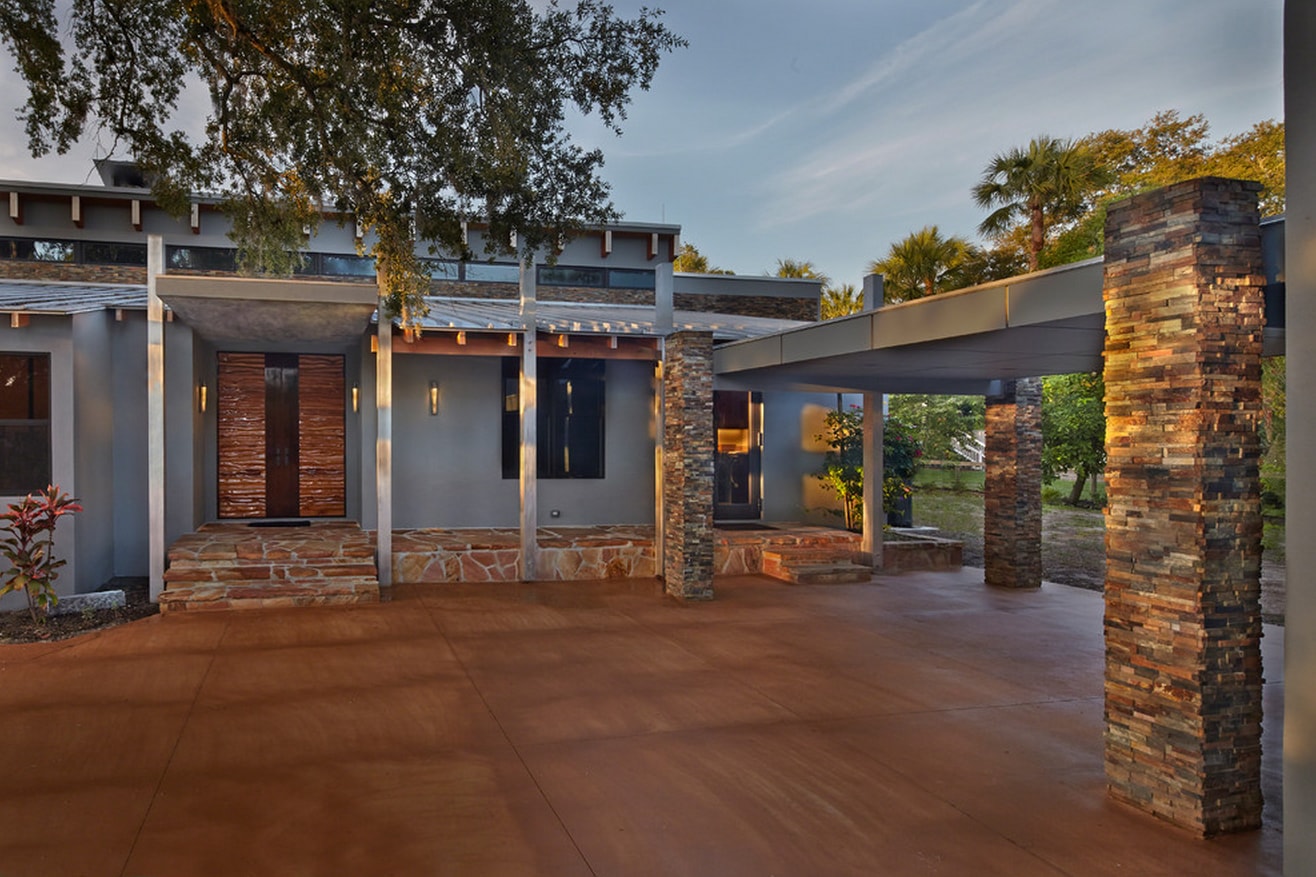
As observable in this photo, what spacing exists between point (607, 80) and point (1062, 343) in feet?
14.2

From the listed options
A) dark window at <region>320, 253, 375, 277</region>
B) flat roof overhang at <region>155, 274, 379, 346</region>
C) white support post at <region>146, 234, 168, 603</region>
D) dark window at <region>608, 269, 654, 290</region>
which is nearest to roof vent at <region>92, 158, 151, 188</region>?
dark window at <region>320, 253, 375, 277</region>

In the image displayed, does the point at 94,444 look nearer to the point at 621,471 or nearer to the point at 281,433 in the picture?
the point at 281,433

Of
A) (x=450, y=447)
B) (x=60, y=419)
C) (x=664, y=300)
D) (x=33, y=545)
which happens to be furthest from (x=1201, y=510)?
(x=60, y=419)

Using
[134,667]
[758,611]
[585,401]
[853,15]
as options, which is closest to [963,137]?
[853,15]

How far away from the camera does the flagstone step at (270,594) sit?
9008 millimetres

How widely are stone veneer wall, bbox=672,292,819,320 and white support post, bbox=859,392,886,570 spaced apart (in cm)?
395

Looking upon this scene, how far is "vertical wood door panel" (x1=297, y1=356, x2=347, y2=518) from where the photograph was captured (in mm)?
12812

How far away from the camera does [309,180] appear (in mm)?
7637

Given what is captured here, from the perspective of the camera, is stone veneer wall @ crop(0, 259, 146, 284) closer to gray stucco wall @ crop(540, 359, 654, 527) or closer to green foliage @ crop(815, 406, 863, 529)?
gray stucco wall @ crop(540, 359, 654, 527)

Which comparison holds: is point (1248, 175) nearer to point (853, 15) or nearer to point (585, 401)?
point (853, 15)

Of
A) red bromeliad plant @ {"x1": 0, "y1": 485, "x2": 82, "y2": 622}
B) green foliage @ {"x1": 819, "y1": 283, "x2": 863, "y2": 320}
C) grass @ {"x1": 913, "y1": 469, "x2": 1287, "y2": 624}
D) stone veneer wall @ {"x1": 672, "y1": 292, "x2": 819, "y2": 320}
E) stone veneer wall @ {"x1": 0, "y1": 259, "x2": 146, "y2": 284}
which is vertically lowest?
grass @ {"x1": 913, "y1": 469, "x2": 1287, "y2": 624}

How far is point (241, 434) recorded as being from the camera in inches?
494

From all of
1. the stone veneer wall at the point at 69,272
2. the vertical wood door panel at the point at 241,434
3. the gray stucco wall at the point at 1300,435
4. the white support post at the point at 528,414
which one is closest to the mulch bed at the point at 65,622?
the vertical wood door panel at the point at 241,434

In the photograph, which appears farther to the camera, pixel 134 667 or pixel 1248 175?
pixel 1248 175
